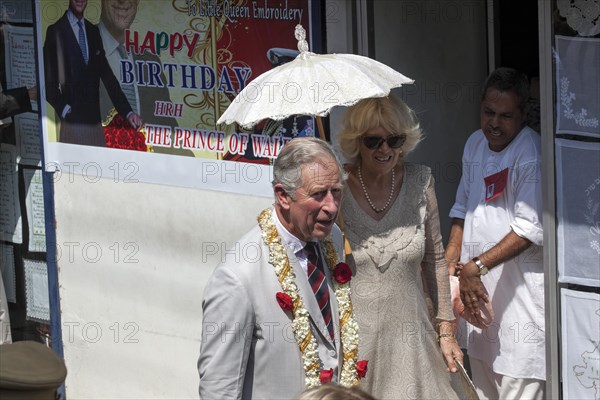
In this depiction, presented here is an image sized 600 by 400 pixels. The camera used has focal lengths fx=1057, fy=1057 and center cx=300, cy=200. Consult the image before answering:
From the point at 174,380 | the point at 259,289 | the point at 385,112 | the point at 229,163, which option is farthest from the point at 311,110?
the point at 174,380

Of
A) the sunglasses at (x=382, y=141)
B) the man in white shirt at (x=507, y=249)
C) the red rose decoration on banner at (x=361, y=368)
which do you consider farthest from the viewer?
the man in white shirt at (x=507, y=249)

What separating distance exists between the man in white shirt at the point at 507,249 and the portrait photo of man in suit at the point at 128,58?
1969 mm

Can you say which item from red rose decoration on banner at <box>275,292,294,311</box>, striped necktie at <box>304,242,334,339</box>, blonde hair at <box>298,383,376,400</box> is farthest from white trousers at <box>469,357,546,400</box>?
blonde hair at <box>298,383,376,400</box>

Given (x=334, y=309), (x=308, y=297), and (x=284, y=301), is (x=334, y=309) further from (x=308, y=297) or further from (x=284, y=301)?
(x=284, y=301)

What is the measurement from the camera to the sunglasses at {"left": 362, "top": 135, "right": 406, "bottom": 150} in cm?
459

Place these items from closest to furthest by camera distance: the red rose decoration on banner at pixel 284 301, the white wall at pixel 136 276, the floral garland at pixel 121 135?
the red rose decoration on banner at pixel 284 301 < the white wall at pixel 136 276 < the floral garland at pixel 121 135

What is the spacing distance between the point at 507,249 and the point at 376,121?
105cm

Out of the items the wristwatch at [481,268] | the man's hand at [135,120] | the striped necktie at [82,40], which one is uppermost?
the striped necktie at [82,40]

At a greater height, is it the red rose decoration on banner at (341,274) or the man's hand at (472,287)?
the red rose decoration on banner at (341,274)

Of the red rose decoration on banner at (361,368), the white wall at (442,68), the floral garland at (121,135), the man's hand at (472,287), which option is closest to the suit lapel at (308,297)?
the red rose decoration on banner at (361,368)

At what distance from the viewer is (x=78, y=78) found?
676 cm

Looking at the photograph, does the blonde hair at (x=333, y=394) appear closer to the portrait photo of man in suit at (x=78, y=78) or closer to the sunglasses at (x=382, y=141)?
the sunglasses at (x=382, y=141)

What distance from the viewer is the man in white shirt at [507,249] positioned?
516 centimetres

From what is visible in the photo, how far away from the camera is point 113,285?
6703 millimetres
